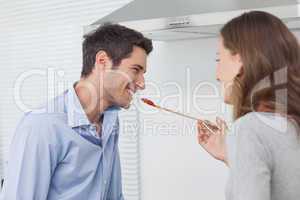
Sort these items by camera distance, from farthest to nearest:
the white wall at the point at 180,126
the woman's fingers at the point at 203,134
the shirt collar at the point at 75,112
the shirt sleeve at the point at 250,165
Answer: the white wall at the point at 180,126
the woman's fingers at the point at 203,134
the shirt collar at the point at 75,112
the shirt sleeve at the point at 250,165

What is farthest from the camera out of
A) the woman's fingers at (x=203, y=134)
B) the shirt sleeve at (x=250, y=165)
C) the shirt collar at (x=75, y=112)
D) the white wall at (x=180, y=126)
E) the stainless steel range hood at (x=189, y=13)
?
the white wall at (x=180, y=126)

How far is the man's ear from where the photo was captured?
1.37m

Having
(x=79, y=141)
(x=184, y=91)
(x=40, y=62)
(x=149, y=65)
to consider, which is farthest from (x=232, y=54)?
(x=40, y=62)

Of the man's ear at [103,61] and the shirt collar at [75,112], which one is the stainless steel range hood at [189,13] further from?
the shirt collar at [75,112]

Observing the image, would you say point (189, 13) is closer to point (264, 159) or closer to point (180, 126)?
point (264, 159)

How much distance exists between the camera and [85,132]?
4.39ft

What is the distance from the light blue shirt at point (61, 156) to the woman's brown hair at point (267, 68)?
21.4 inches

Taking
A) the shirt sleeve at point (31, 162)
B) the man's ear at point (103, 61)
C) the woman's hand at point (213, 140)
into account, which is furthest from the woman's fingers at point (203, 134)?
the shirt sleeve at point (31, 162)

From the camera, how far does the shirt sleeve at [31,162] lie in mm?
1165

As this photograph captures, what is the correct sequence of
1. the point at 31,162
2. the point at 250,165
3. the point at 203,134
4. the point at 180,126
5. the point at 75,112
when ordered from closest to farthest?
the point at 250,165, the point at 31,162, the point at 75,112, the point at 203,134, the point at 180,126

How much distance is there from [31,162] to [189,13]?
64 centimetres

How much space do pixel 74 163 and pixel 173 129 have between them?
0.78m

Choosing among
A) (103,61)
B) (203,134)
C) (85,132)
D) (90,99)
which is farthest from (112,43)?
(203,134)

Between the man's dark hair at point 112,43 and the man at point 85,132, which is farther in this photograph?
the man's dark hair at point 112,43
